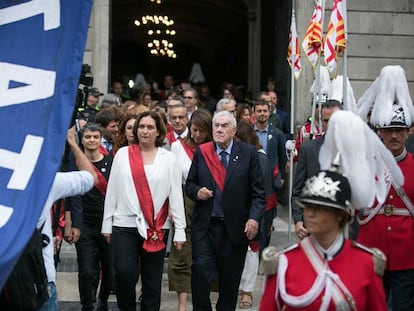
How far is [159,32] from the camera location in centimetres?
3797

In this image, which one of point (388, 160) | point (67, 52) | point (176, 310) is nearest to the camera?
point (67, 52)

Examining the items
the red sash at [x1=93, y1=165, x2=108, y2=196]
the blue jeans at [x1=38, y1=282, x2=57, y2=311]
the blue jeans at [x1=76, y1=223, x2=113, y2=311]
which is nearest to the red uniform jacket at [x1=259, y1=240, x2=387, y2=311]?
the blue jeans at [x1=38, y1=282, x2=57, y2=311]

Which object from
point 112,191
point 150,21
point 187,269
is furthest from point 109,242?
point 150,21

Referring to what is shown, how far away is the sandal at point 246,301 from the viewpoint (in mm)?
9828

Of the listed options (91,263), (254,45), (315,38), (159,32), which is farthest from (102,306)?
(159,32)

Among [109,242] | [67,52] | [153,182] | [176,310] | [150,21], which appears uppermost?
[150,21]

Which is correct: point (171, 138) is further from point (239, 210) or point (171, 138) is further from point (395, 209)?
point (395, 209)

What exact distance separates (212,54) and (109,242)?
1314 inches

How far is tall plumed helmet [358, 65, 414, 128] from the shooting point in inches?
271

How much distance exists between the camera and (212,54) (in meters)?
41.7

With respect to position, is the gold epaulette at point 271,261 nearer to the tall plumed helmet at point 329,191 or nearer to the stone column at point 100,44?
the tall plumed helmet at point 329,191

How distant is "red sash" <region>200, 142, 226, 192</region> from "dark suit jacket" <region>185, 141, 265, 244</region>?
0.04 m

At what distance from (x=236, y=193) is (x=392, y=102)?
1.99 metres

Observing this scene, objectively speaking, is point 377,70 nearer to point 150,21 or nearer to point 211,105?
point 211,105
